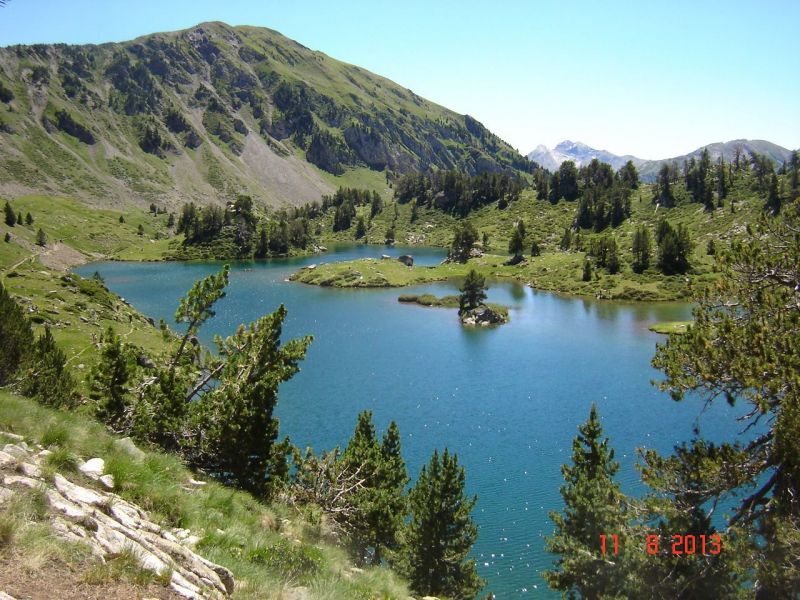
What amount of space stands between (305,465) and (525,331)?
77.7m

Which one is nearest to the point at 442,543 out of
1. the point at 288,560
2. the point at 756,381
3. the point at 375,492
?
the point at 375,492

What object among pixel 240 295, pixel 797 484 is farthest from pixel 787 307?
pixel 240 295

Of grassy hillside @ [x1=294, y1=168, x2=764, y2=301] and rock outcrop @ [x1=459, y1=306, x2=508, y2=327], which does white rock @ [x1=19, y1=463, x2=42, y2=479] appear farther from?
grassy hillside @ [x1=294, y1=168, x2=764, y2=301]

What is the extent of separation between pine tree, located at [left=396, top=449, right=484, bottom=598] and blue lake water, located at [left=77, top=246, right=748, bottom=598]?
492 cm

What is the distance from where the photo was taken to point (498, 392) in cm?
6650

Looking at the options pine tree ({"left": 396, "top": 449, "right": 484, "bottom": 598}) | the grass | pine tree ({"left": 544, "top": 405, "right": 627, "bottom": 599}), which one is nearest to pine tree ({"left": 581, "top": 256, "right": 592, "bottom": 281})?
pine tree ({"left": 544, "top": 405, "right": 627, "bottom": 599})

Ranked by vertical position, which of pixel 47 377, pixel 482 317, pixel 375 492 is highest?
pixel 47 377

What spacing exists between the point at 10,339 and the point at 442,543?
31.6 metres

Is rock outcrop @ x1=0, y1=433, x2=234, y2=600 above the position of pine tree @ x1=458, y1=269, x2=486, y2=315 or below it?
above

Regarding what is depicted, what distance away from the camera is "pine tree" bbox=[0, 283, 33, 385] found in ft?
114

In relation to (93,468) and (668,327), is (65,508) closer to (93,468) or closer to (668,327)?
(93,468)

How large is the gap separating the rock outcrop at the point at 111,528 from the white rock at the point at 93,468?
0.71 meters

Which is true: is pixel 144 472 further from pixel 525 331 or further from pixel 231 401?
pixel 525 331

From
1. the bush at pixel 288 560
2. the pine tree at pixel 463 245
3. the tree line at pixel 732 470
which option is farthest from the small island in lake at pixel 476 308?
the bush at pixel 288 560
